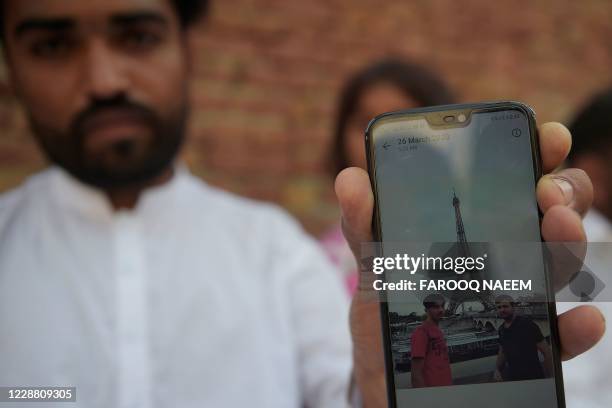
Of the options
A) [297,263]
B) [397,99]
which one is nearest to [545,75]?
[397,99]

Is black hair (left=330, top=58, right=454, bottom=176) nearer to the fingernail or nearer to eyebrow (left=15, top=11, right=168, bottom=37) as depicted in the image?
eyebrow (left=15, top=11, right=168, bottom=37)

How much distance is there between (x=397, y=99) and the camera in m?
1.40

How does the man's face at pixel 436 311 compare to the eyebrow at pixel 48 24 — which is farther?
the eyebrow at pixel 48 24

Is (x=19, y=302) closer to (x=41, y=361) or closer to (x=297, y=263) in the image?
(x=41, y=361)

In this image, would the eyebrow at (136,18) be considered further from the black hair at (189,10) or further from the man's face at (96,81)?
the black hair at (189,10)

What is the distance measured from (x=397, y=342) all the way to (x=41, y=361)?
54cm

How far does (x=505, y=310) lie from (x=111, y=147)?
2.21ft

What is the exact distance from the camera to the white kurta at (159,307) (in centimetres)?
86

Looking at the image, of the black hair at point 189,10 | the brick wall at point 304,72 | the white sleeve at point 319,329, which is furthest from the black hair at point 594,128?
the black hair at point 189,10

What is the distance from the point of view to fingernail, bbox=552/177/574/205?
531 mm

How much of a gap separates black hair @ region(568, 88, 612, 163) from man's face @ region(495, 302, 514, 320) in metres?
0.98

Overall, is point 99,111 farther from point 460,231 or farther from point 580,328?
point 580,328

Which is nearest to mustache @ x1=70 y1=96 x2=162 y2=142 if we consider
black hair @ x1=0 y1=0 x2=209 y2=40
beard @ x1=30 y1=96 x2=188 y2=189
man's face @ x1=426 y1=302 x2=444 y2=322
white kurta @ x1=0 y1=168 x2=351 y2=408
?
beard @ x1=30 y1=96 x2=188 y2=189

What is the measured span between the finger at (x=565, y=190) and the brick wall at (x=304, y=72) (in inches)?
44.8
